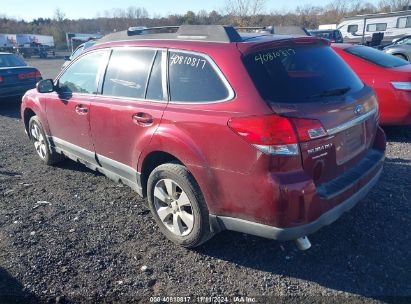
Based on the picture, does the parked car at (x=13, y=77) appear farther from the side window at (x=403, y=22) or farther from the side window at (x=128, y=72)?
the side window at (x=403, y=22)

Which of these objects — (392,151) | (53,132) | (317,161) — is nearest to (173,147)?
(317,161)

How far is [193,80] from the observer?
117 inches

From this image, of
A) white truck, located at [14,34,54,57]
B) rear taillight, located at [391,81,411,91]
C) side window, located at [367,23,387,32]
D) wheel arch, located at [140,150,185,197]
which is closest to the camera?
wheel arch, located at [140,150,185,197]

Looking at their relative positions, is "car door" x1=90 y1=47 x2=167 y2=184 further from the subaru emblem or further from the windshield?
the windshield

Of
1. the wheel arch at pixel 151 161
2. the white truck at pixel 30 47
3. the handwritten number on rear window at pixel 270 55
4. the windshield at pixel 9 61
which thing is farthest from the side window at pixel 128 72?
the white truck at pixel 30 47

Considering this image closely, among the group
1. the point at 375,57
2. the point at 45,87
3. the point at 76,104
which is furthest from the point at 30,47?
the point at 375,57

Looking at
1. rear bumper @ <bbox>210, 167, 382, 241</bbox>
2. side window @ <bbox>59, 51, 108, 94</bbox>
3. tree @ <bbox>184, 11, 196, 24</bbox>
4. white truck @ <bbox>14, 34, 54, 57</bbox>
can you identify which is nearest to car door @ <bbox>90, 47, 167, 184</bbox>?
side window @ <bbox>59, 51, 108, 94</bbox>

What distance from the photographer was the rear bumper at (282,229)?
254 cm

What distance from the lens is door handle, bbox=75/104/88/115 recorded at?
161 inches

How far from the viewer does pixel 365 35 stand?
26031 millimetres

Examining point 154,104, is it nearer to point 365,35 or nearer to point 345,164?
point 345,164

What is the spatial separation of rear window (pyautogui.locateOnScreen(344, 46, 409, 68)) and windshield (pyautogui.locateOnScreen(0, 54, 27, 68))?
30.9 feet

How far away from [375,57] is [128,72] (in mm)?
4326

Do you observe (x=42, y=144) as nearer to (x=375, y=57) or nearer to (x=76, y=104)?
(x=76, y=104)
